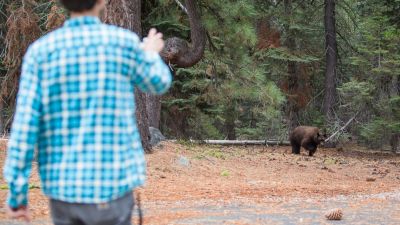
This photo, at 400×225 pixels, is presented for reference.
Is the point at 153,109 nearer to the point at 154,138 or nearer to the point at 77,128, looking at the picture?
the point at 154,138

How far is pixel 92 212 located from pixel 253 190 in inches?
337

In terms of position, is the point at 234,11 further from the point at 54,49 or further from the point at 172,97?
the point at 54,49

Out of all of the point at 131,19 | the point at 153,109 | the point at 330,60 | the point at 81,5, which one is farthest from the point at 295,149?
the point at 81,5

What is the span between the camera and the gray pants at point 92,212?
2945 mm

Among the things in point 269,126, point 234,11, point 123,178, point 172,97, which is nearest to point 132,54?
point 123,178

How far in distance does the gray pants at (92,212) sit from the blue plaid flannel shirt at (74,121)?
3 centimetres

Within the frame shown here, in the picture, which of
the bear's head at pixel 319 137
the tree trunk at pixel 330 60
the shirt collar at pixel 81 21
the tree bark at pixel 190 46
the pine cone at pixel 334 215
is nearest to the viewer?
the shirt collar at pixel 81 21

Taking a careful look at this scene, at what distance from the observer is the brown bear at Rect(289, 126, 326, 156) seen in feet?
75.2

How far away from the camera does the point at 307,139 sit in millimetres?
23000

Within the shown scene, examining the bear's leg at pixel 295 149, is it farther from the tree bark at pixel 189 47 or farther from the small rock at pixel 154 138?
the tree bark at pixel 189 47

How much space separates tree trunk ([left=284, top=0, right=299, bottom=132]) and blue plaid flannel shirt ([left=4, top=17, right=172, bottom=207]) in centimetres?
2425

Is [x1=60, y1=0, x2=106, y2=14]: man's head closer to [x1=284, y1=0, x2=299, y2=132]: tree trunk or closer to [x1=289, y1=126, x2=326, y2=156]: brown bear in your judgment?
[x1=289, y1=126, x2=326, y2=156]: brown bear

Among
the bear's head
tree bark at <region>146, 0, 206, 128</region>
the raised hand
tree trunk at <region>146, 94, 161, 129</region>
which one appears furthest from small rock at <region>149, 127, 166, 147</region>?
the raised hand

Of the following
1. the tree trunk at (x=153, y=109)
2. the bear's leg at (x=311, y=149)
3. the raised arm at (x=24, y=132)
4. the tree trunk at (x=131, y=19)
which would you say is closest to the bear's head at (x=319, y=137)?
the bear's leg at (x=311, y=149)
